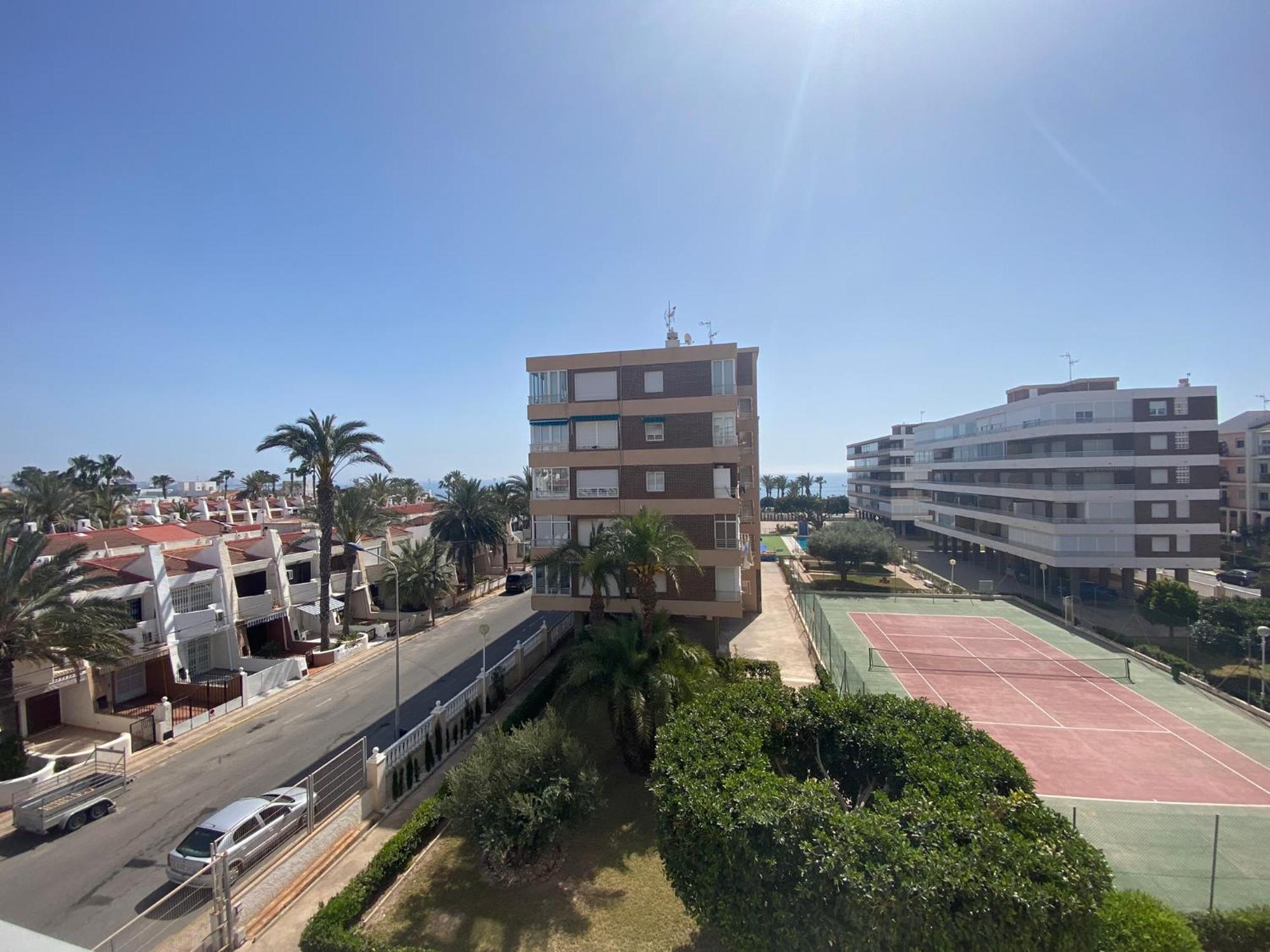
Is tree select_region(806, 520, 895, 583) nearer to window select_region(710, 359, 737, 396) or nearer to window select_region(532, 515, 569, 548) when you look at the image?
window select_region(710, 359, 737, 396)

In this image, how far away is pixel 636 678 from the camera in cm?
1639

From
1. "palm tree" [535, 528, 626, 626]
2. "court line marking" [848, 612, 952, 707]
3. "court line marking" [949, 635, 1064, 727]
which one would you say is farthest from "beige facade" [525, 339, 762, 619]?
"court line marking" [949, 635, 1064, 727]

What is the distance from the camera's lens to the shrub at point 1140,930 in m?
8.36

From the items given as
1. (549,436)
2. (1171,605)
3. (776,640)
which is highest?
(549,436)

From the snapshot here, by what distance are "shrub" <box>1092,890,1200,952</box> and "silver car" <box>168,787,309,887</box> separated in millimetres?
15774

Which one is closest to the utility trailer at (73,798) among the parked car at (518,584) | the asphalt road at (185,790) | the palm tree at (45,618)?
the asphalt road at (185,790)

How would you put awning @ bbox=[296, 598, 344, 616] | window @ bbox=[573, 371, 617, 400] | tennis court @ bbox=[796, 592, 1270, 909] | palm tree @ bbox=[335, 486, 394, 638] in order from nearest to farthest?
tennis court @ bbox=[796, 592, 1270, 909] < window @ bbox=[573, 371, 617, 400] < awning @ bbox=[296, 598, 344, 616] < palm tree @ bbox=[335, 486, 394, 638]

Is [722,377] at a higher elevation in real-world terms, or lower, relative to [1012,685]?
higher

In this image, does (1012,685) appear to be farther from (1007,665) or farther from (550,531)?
(550,531)

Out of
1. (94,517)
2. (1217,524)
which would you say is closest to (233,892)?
(94,517)

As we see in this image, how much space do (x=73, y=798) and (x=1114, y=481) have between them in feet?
186

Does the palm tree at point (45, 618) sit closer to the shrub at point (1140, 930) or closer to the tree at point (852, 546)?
the shrub at point (1140, 930)

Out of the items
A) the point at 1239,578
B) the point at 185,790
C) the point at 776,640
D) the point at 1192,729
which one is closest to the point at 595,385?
→ the point at 776,640

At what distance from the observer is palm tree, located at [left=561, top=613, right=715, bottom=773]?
52.4 feet
